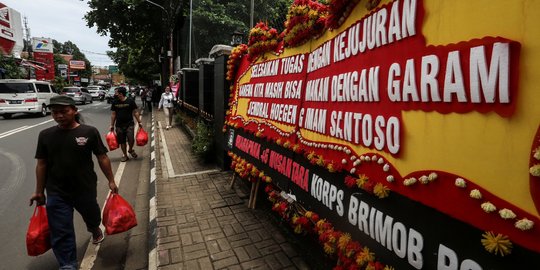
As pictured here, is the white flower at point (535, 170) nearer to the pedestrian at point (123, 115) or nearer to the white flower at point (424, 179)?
the white flower at point (424, 179)

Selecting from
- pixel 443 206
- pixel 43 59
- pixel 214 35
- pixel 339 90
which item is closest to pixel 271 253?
pixel 339 90

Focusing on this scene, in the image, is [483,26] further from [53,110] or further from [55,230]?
[55,230]

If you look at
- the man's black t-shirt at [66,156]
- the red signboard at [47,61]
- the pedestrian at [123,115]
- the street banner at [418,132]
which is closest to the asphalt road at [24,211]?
the pedestrian at [123,115]

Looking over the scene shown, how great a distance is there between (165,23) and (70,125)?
20.0 meters

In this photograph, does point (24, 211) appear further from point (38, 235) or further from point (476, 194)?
point (476, 194)

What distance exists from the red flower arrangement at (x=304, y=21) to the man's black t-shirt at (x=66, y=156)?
7.62ft

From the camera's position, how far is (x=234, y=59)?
5.28 meters

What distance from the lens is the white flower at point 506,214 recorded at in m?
1.16

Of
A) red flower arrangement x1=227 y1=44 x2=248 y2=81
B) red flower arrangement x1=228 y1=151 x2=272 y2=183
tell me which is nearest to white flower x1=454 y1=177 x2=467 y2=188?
red flower arrangement x1=228 y1=151 x2=272 y2=183

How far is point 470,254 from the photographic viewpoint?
1363 mm

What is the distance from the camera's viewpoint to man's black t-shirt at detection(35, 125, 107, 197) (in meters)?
2.87

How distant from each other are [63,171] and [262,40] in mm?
2778

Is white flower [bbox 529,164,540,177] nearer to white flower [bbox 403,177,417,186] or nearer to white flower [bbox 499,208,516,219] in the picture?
white flower [bbox 499,208,516,219]

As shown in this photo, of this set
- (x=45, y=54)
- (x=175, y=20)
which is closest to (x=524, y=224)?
(x=175, y=20)
